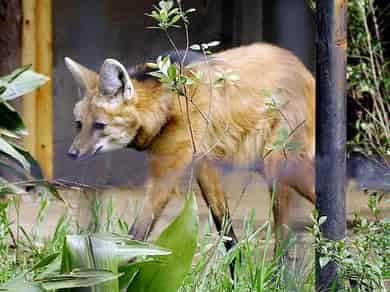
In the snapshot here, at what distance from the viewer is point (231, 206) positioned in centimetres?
498

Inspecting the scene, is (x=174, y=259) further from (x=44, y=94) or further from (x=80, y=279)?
(x=44, y=94)

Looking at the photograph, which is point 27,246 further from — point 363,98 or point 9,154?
point 363,98

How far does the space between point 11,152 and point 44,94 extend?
16.1 feet

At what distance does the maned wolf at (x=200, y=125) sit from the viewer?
457 centimetres

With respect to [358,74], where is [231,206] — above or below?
below

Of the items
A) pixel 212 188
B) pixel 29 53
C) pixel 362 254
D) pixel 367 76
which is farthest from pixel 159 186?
pixel 29 53

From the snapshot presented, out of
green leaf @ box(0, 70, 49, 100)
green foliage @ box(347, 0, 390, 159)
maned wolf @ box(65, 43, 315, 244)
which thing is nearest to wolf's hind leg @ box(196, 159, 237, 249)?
maned wolf @ box(65, 43, 315, 244)

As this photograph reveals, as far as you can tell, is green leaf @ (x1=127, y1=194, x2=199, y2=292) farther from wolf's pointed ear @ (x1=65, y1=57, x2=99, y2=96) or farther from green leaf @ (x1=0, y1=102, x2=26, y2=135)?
wolf's pointed ear @ (x1=65, y1=57, x2=99, y2=96)

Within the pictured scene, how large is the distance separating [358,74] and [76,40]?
2399mm

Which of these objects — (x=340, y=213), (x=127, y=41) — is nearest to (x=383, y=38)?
(x=127, y=41)

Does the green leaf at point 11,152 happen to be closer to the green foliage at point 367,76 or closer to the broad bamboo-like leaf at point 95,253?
the broad bamboo-like leaf at point 95,253

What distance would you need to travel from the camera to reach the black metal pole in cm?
293

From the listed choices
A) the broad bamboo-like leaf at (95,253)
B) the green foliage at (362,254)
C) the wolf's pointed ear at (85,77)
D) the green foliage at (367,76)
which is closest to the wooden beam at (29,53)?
the wolf's pointed ear at (85,77)

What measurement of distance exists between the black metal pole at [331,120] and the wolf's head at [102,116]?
1.81 metres
